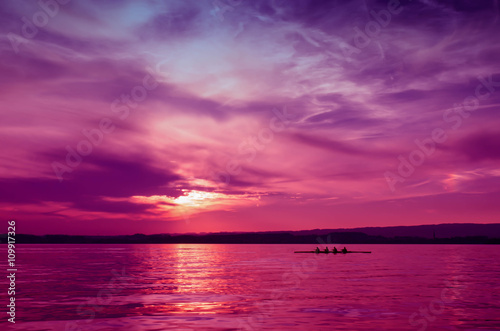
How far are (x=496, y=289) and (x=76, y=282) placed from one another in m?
44.2

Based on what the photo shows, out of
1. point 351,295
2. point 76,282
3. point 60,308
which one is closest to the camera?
point 60,308

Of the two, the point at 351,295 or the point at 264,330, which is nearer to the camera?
the point at 264,330

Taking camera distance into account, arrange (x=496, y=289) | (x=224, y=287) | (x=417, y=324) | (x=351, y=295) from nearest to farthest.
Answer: (x=417, y=324) → (x=351, y=295) → (x=496, y=289) → (x=224, y=287)

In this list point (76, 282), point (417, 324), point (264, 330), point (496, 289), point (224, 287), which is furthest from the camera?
point (76, 282)

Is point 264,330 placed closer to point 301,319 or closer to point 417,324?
point 301,319

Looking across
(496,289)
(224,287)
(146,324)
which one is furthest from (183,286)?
(496,289)

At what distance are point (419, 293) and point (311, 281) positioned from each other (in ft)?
48.7

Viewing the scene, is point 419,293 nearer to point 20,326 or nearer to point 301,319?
point 301,319

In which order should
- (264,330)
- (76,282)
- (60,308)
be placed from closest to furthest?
(264,330) → (60,308) → (76,282)

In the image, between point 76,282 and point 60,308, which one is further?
point 76,282

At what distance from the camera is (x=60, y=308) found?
34531 millimetres

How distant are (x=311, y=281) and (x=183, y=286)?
14926 millimetres

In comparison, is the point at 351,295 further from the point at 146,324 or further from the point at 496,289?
the point at 146,324

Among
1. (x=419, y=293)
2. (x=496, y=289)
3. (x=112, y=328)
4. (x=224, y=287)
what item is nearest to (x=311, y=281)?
(x=224, y=287)
